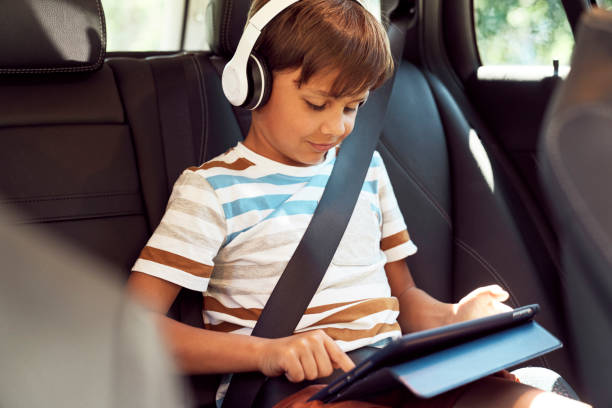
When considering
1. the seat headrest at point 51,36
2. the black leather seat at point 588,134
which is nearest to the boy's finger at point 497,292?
the black leather seat at point 588,134

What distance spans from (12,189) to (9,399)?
14.2 inches

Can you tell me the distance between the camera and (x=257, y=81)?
1163mm

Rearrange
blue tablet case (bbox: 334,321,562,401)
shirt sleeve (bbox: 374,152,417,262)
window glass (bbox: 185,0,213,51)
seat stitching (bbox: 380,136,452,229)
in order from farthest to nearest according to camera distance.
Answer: window glass (bbox: 185,0,213,51)
seat stitching (bbox: 380,136,452,229)
shirt sleeve (bbox: 374,152,417,262)
blue tablet case (bbox: 334,321,562,401)

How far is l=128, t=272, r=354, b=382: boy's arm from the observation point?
1.01m

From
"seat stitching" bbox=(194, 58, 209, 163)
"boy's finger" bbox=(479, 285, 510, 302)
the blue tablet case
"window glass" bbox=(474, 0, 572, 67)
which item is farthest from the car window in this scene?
the blue tablet case

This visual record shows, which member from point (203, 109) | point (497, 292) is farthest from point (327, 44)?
point (497, 292)

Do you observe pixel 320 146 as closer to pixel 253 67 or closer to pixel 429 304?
pixel 253 67

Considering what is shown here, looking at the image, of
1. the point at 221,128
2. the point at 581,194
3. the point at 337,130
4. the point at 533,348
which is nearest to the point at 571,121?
the point at 581,194

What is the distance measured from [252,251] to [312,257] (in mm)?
102

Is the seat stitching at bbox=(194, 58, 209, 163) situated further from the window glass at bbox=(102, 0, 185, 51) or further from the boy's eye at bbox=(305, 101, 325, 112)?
the window glass at bbox=(102, 0, 185, 51)

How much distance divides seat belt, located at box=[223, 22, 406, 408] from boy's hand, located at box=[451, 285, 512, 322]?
25 cm

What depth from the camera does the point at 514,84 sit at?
170cm

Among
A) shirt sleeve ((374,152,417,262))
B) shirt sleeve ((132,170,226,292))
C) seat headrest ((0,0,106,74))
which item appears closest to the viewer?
shirt sleeve ((132,170,226,292))

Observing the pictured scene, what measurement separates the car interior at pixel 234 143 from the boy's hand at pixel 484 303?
0.51 feet
